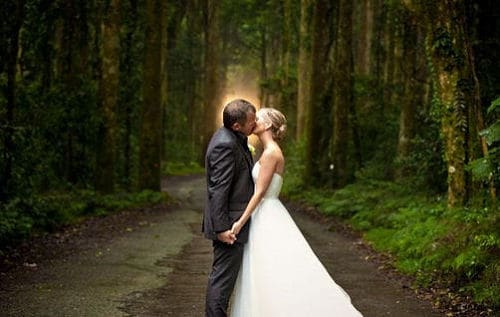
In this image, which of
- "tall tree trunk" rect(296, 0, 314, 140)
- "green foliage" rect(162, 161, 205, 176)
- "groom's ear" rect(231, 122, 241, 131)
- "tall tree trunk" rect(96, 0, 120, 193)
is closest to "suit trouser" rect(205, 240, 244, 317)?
"groom's ear" rect(231, 122, 241, 131)

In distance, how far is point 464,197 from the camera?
11.3 m

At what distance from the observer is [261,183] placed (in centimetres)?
587

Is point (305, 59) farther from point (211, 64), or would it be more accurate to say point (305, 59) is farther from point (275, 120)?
point (275, 120)

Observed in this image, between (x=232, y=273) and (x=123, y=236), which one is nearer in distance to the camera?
(x=232, y=273)

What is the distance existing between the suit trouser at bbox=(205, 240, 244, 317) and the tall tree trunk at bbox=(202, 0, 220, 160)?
33159 mm

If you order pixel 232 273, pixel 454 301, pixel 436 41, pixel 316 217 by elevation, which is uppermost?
pixel 436 41

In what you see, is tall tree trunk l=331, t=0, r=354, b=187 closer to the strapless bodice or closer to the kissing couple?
the strapless bodice

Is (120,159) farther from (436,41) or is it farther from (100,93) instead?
(436,41)

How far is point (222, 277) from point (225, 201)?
67 cm

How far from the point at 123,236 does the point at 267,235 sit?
349 inches

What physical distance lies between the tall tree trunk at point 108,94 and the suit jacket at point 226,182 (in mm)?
14168

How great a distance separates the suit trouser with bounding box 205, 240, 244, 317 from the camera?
580 cm

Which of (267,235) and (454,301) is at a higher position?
(267,235)

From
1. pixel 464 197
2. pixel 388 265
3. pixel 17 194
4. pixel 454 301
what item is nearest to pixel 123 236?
pixel 17 194
